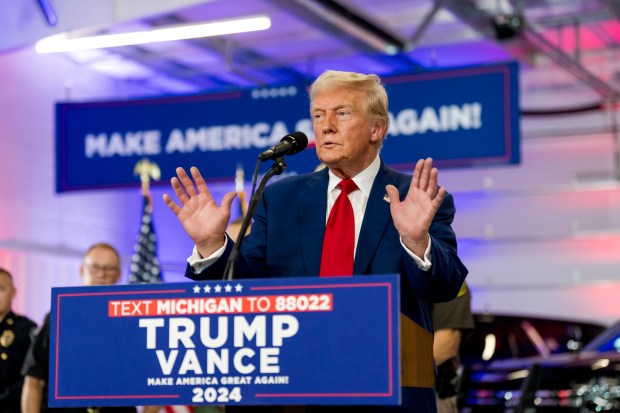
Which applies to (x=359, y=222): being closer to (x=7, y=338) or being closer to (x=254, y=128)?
(x=7, y=338)

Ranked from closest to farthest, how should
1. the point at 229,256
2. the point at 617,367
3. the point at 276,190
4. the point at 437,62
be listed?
the point at 229,256 → the point at 276,190 → the point at 617,367 → the point at 437,62

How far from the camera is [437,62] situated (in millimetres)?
14250

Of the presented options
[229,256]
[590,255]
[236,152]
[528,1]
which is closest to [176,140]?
[236,152]

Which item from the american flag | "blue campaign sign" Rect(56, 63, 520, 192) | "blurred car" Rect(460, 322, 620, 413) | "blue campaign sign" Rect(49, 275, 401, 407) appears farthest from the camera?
the american flag

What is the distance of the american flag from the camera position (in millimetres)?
9414

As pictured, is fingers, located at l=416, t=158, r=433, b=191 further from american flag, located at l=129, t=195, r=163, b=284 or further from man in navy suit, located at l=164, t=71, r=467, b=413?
american flag, located at l=129, t=195, r=163, b=284

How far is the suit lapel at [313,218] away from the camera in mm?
2902

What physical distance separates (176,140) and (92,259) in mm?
3007

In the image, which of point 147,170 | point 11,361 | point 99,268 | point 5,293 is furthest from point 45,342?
point 147,170

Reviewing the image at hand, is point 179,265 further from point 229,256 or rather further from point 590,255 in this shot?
point 229,256

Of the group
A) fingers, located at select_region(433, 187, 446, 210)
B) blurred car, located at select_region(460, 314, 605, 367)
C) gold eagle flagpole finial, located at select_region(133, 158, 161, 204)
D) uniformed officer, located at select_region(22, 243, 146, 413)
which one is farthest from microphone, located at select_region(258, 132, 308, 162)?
gold eagle flagpole finial, located at select_region(133, 158, 161, 204)

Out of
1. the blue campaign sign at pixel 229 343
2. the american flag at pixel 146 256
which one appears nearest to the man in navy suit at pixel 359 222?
the blue campaign sign at pixel 229 343

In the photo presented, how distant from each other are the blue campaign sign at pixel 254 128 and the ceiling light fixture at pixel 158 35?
0.63 meters

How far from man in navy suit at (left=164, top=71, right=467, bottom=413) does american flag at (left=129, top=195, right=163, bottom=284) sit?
6.38 meters
